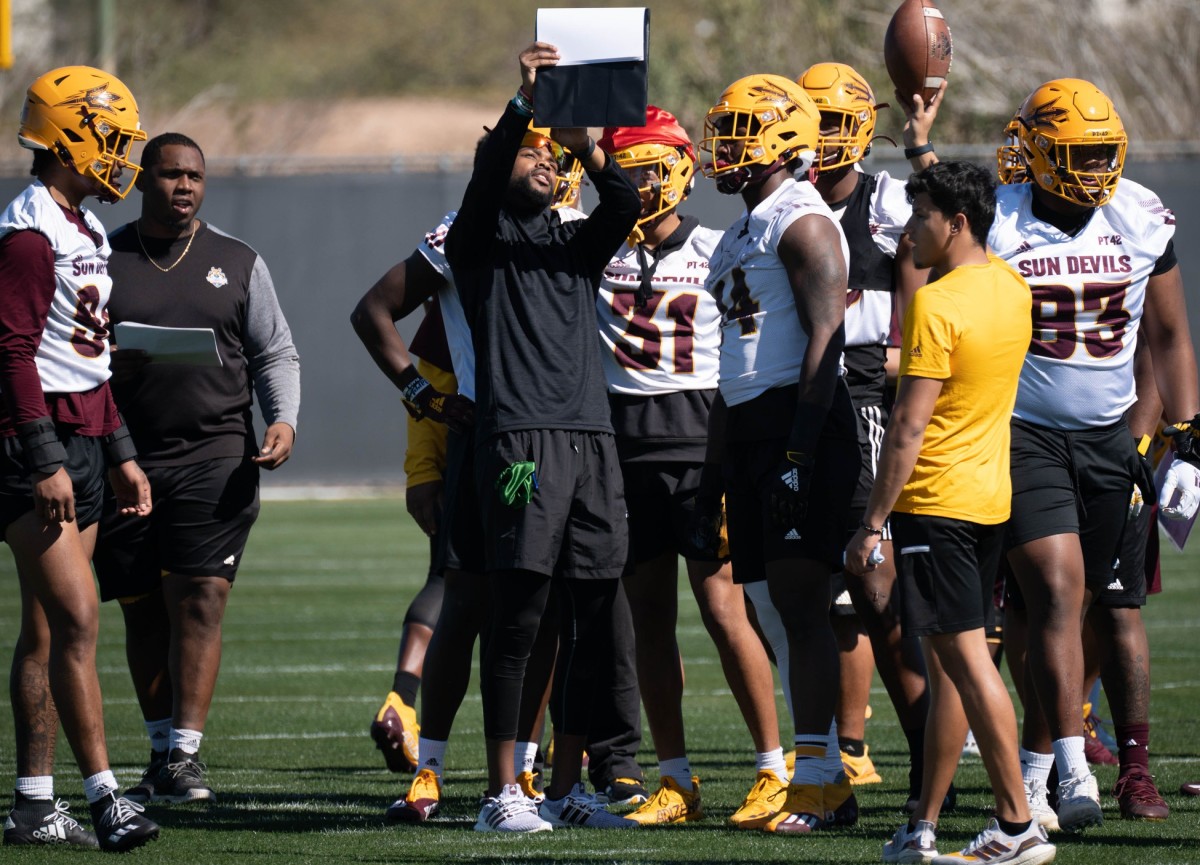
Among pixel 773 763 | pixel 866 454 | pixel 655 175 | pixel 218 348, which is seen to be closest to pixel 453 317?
pixel 655 175

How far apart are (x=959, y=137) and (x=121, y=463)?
2309 centimetres

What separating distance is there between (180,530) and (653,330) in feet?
6.17

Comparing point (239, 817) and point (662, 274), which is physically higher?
point (662, 274)

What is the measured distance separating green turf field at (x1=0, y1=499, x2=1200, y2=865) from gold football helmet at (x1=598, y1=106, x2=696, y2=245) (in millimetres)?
2088

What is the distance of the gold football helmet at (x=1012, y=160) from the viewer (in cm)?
605

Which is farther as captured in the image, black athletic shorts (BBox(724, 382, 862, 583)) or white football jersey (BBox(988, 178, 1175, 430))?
white football jersey (BBox(988, 178, 1175, 430))

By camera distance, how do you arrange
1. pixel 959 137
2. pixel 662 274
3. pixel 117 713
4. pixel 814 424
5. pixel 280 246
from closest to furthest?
pixel 814 424, pixel 662 274, pixel 117 713, pixel 280 246, pixel 959 137

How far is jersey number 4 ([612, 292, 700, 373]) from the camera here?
6.38m

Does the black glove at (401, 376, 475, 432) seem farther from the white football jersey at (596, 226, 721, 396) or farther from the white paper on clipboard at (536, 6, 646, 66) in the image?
the white paper on clipboard at (536, 6, 646, 66)

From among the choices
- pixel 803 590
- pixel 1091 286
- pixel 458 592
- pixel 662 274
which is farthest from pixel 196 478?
pixel 1091 286

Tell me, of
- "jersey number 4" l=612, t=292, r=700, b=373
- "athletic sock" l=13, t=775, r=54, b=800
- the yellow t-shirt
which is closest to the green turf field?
"athletic sock" l=13, t=775, r=54, b=800

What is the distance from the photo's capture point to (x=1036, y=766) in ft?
18.7

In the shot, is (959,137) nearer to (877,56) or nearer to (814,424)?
(877,56)

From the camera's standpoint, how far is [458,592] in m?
6.12
